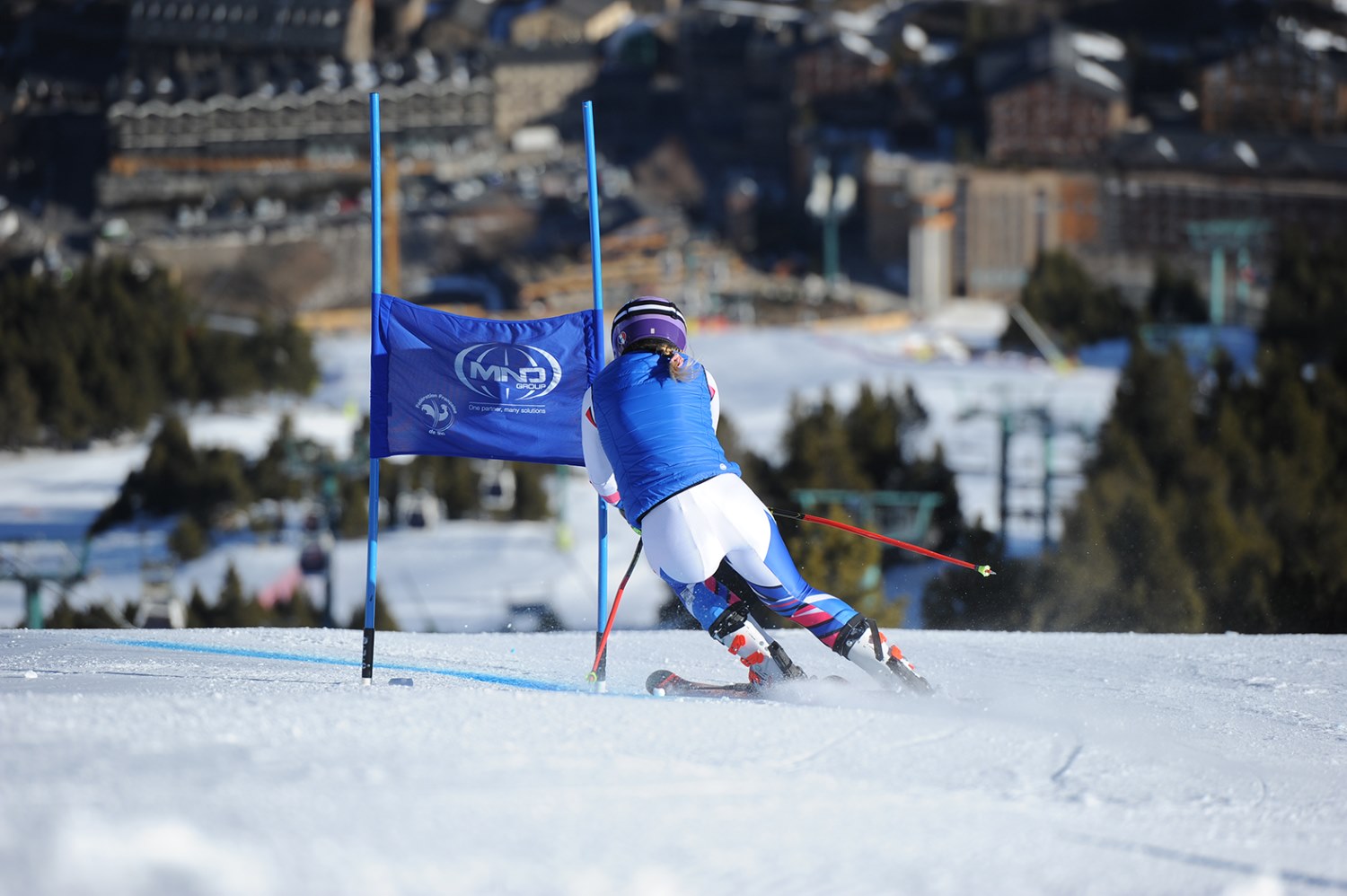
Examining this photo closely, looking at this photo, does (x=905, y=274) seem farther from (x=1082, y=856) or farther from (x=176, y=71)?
(x=1082, y=856)

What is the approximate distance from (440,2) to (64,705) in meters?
94.6

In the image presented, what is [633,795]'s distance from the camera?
420 cm

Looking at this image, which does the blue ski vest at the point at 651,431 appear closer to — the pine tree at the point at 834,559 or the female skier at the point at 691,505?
the female skier at the point at 691,505

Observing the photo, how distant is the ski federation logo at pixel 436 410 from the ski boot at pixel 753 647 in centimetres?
129

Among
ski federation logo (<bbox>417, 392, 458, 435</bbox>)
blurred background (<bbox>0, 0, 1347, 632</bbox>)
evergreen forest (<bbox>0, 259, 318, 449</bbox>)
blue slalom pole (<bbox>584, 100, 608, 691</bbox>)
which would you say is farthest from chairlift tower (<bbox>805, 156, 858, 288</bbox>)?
ski federation logo (<bbox>417, 392, 458, 435</bbox>)

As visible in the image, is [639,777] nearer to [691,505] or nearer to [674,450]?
[691,505]

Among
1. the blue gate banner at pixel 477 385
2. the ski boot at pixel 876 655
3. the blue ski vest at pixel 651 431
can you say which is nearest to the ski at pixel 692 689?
the ski boot at pixel 876 655

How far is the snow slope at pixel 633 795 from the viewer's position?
371 cm

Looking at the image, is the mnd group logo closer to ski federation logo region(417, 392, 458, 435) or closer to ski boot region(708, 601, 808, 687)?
ski federation logo region(417, 392, 458, 435)

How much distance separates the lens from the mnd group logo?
6.43 metres

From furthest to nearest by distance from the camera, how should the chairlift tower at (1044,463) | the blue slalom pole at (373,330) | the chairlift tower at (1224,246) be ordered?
the chairlift tower at (1224,246)
the chairlift tower at (1044,463)
the blue slalom pole at (373,330)

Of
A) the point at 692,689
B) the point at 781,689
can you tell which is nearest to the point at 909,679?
the point at 781,689

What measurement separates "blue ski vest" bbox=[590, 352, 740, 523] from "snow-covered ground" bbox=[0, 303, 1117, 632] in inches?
620

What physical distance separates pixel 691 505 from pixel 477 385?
1.09 metres
